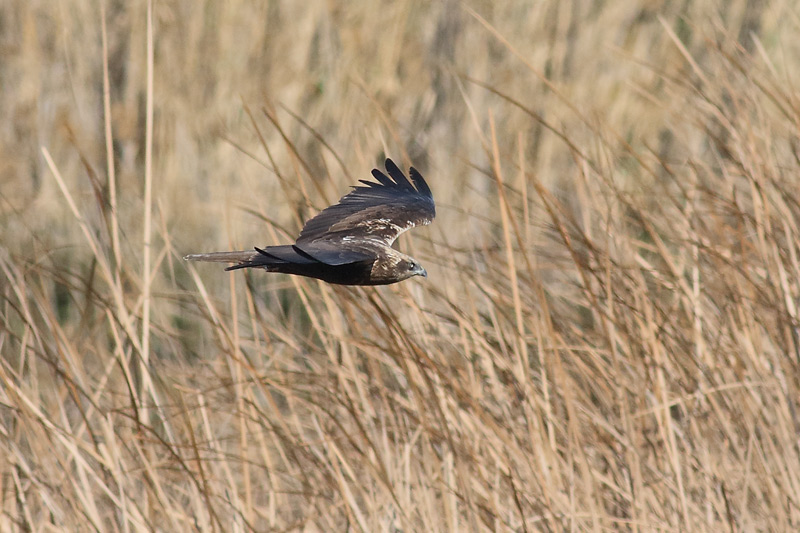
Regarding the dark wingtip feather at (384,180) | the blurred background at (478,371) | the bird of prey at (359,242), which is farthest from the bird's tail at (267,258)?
the dark wingtip feather at (384,180)

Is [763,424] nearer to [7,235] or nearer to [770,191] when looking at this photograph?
[770,191]

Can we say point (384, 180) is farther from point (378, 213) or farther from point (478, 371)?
point (478, 371)

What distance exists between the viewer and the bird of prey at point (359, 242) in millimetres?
1441

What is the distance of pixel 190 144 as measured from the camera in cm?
483

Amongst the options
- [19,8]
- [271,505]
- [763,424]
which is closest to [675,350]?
[763,424]

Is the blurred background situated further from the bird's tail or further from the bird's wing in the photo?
the bird's tail

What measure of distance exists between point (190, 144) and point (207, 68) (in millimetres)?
383

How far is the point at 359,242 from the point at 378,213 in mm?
286

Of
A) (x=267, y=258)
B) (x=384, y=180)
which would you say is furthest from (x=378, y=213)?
(x=267, y=258)

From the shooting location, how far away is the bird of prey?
56.7 inches

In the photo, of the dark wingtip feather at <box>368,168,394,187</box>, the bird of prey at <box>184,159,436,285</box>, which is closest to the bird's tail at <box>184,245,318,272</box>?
the bird of prey at <box>184,159,436,285</box>

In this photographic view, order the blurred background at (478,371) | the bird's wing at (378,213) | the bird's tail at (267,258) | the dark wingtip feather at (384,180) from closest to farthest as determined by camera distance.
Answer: the bird's tail at (267,258) < the blurred background at (478,371) < the bird's wing at (378,213) < the dark wingtip feather at (384,180)

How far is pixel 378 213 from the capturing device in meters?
2.06

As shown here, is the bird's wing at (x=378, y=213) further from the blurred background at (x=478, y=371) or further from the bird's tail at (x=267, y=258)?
the bird's tail at (x=267, y=258)
